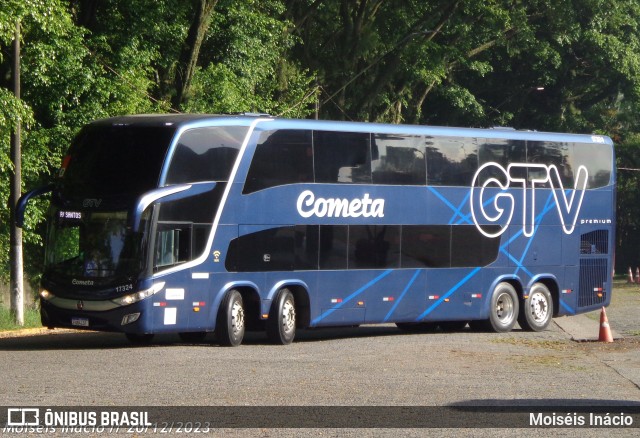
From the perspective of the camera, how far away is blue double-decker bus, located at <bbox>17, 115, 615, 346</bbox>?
20281 millimetres

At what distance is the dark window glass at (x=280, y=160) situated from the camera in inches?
860

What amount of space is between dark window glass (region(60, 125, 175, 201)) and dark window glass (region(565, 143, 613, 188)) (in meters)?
11.1

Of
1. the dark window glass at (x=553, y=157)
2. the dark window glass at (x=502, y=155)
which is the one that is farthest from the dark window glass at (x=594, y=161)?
the dark window glass at (x=502, y=155)

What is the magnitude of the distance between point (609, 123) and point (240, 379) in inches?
1866

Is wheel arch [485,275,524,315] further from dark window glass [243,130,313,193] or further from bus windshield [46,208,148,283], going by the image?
bus windshield [46,208,148,283]

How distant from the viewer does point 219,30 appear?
3519 centimetres

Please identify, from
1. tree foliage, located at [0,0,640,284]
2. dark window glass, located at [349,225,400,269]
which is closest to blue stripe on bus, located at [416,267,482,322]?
dark window glass, located at [349,225,400,269]

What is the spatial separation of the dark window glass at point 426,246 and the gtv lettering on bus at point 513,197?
973 millimetres

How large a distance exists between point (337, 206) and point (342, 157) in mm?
933

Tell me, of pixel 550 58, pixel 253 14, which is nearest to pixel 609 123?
pixel 550 58

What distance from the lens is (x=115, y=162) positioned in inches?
806

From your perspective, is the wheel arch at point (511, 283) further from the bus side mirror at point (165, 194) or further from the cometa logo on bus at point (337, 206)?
the bus side mirror at point (165, 194)

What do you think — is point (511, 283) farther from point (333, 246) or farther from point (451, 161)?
point (333, 246)

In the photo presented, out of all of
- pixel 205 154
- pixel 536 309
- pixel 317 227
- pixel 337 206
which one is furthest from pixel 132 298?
pixel 536 309
